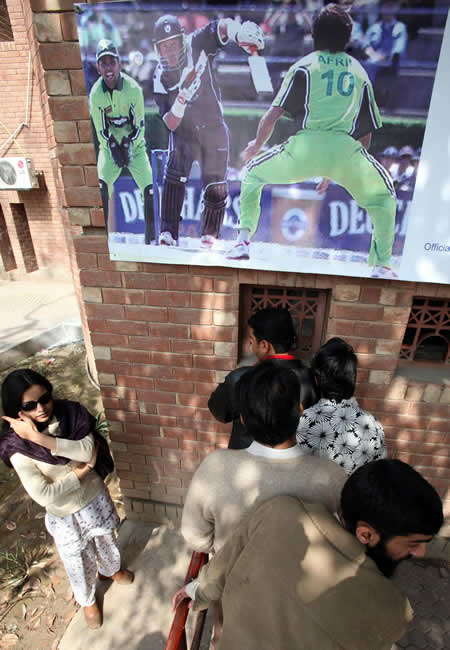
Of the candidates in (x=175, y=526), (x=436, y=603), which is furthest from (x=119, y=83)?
(x=436, y=603)

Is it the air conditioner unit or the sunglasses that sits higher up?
the air conditioner unit

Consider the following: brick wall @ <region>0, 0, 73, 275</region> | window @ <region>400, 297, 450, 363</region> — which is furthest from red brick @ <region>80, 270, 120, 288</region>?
brick wall @ <region>0, 0, 73, 275</region>

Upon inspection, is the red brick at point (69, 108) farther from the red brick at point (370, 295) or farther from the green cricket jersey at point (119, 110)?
the red brick at point (370, 295)

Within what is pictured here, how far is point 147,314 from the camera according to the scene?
2.14m

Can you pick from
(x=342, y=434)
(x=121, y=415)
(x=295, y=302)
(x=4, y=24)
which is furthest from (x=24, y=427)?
(x=4, y=24)

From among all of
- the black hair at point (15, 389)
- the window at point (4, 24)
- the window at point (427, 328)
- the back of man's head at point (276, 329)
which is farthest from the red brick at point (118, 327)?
the window at point (4, 24)

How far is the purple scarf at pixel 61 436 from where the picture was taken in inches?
67.1

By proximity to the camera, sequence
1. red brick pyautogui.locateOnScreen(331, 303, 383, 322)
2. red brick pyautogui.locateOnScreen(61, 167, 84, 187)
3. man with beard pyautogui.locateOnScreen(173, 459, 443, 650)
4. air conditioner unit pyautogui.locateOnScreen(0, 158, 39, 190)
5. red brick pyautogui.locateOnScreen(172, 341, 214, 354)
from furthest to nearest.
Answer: air conditioner unit pyautogui.locateOnScreen(0, 158, 39, 190) → red brick pyautogui.locateOnScreen(172, 341, 214, 354) → red brick pyautogui.locateOnScreen(331, 303, 383, 322) → red brick pyautogui.locateOnScreen(61, 167, 84, 187) → man with beard pyautogui.locateOnScreen(173, 459, 443, 650)

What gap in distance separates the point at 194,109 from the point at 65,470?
208 centimetres

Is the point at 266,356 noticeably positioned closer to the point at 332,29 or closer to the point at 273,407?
the point at 273,407

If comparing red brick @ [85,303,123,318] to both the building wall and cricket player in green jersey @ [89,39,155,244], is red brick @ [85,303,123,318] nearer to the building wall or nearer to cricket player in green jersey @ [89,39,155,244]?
the building wall

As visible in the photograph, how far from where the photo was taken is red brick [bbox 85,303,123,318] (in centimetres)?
216

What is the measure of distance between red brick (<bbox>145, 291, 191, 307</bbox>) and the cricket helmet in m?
1.15

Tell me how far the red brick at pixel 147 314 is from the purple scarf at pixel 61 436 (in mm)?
643
